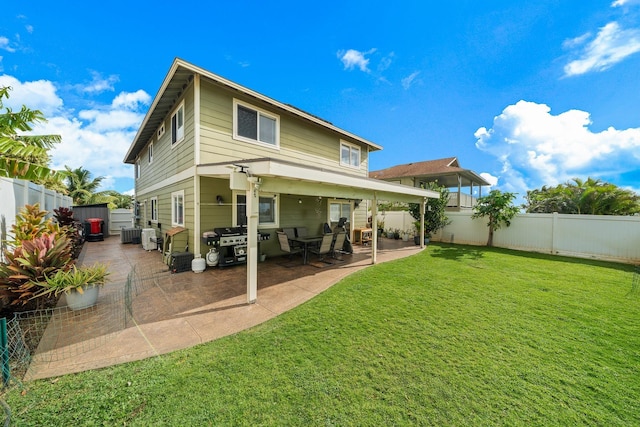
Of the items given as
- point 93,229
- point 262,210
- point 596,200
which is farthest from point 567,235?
point 93,229

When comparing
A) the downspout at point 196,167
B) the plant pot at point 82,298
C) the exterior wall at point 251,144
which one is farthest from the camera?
the exterior wall at point 251,144

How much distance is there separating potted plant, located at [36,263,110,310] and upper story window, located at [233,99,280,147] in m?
5.06

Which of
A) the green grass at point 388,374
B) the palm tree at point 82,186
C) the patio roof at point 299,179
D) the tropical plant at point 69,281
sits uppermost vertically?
the palm tree at point 82,186

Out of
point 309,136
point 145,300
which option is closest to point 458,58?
point 309,136

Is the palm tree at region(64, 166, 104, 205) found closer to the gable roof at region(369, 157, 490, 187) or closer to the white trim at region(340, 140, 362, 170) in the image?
the white trim at region(340, 140, 362, 170)

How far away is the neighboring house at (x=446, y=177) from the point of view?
16906 millimetres

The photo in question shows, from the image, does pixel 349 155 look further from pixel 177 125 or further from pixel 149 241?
pixel 149 241

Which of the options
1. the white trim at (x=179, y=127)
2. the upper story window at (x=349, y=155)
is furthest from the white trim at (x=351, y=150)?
the white trim at (x=179, y=127)

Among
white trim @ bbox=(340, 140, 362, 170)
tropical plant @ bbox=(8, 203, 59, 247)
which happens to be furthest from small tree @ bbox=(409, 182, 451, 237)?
tropical plant @ bbox=(8, 203, 59, 247)

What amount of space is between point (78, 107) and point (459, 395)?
22.4 m

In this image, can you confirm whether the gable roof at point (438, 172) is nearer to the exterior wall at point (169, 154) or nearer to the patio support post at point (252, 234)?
the patio support post at point (252, 234)

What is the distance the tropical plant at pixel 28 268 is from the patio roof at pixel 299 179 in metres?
3.34

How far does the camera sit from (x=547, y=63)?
30.6 ft

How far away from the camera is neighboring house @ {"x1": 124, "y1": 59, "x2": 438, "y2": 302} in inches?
188
